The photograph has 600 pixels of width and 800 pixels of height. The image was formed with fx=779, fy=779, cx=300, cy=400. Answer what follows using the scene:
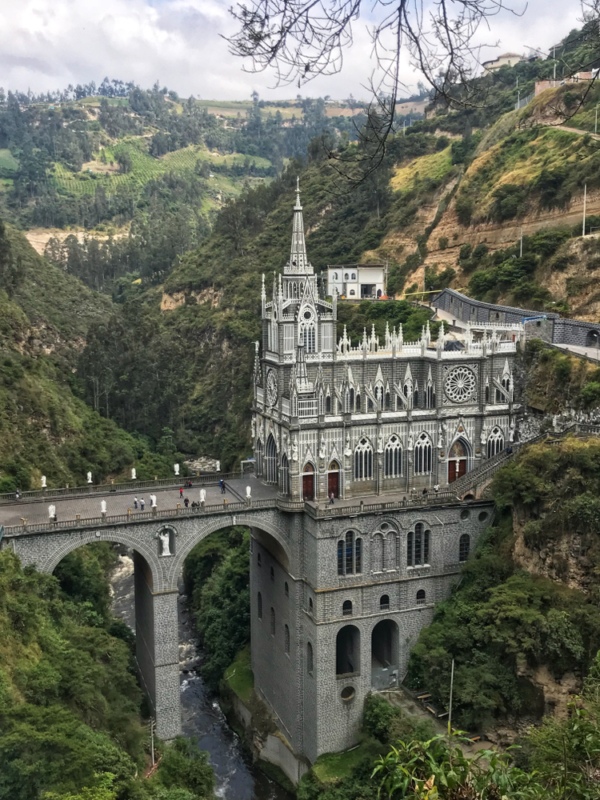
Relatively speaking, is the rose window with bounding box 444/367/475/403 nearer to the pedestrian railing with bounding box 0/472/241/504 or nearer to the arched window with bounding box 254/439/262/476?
the arched window with bounding box 254/439/262/476

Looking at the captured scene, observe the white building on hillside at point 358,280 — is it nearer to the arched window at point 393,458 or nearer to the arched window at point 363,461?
the arched window at point 393,458

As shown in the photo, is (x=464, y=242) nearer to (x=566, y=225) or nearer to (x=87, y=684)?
(x=566, y=225)

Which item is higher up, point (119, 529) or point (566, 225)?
point (566, 225)

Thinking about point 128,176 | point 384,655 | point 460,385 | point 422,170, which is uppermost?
point 128,176

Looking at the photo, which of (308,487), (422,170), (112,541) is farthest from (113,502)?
(422,170)

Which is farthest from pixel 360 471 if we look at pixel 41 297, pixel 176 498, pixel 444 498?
pixel 41 297

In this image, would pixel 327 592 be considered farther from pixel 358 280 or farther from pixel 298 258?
pixel 358 280

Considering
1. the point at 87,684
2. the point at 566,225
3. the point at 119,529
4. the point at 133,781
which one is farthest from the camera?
the point at 566,225
